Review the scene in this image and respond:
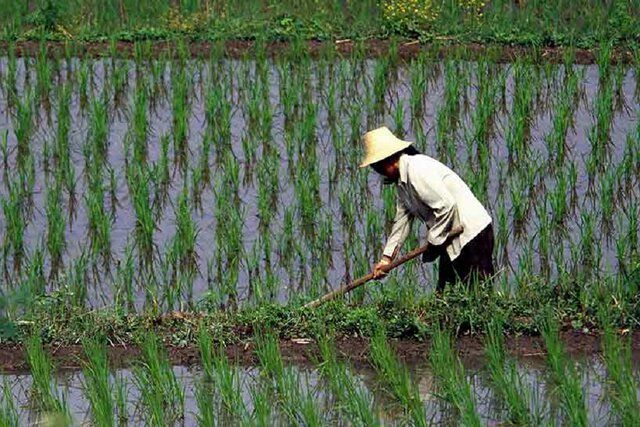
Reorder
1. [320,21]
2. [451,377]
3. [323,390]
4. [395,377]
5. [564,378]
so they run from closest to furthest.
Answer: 1. [564,378]
2. [451,377]
3. [395,377]
4. [323,390]
5. [320,21]

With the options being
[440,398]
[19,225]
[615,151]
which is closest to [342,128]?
[615,151]

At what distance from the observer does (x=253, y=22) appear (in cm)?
1120

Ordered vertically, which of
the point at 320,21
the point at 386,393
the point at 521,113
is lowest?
the point at 386,393

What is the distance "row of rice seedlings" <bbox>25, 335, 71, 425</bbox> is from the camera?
5910 mm

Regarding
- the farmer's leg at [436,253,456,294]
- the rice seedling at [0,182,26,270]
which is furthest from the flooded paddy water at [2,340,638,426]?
the rice seedling at [0,182,26,270]

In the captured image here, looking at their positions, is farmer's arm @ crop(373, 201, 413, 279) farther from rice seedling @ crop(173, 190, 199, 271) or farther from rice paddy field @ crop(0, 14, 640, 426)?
rice seedling @ crop(173, 190, 199, 271)

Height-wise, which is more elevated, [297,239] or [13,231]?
[13,231]

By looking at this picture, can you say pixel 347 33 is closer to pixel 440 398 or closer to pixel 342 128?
pixel 342 128

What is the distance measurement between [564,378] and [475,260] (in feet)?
4.27

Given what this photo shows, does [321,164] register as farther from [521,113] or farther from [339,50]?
[339,50]

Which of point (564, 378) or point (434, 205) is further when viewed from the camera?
point (434, 205)

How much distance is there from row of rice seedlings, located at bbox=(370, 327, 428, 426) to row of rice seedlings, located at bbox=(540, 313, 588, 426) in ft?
1.56

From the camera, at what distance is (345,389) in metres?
6.04

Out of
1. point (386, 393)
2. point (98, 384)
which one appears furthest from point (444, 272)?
point (98, 384)
